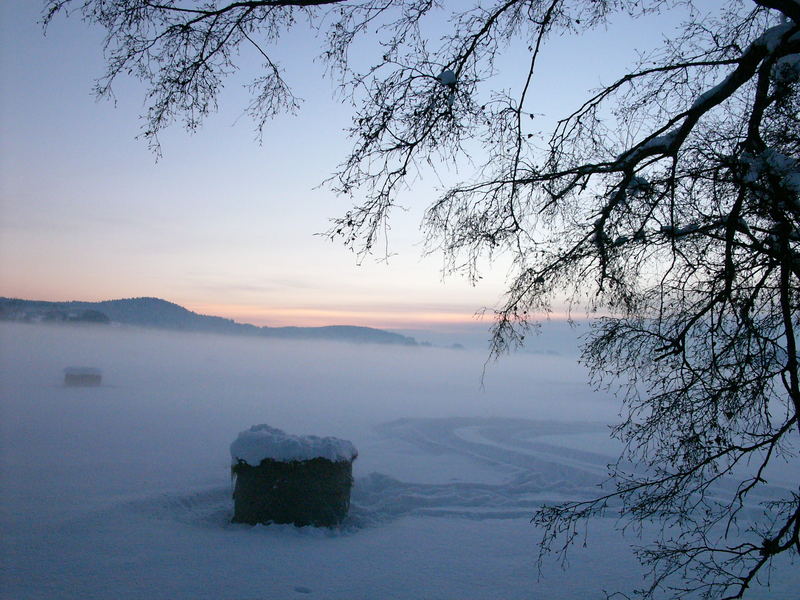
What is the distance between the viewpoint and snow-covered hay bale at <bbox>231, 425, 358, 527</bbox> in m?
9.38

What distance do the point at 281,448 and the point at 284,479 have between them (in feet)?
1.78

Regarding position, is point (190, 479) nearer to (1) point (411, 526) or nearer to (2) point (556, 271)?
(1) point (411, 526)

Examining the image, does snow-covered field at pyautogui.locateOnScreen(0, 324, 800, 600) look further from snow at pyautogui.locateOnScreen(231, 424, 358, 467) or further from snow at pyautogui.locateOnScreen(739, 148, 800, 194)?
snow at pyautogui.locateOnScreen(739, 148, 800, 194)

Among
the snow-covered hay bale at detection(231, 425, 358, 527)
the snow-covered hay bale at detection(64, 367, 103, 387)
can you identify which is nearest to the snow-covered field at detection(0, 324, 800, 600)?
Result: the snow-covered hay bale at detection(231, 425, 358, 527)

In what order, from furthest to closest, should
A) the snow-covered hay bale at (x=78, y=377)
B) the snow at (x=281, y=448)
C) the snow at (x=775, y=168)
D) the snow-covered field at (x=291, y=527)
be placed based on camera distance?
the snow-covered hay bale at (x=78, y=377)
the snow at (x=281, y=448)
the snow-covered field at (x=291, y=527)
the snow at (x=775, y=168)

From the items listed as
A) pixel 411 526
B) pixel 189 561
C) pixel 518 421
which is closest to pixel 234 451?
pixel 189 561

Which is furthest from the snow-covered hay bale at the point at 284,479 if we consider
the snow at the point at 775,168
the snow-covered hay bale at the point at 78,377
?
the snow-covered hay bale at the point at 78,377

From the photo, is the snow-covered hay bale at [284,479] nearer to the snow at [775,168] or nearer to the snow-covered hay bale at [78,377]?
the snow at [775,168]

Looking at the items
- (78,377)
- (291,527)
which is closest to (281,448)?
(291,527)

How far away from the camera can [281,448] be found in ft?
30.8

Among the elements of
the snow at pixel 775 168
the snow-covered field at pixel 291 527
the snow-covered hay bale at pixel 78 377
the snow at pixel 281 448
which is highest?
the snow at pixel 775 168

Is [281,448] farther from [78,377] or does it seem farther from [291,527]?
[78,377]

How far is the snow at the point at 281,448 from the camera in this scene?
9344 mm

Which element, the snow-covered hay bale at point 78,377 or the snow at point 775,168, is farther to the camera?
the snow-covered hay bale at point 78,377
